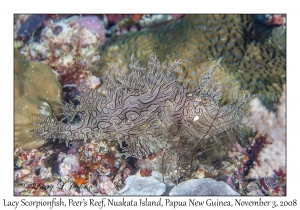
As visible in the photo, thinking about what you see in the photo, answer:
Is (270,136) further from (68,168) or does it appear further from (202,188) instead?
(68,168)

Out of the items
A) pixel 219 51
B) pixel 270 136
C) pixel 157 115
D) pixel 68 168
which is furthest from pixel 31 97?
pixel 270 136

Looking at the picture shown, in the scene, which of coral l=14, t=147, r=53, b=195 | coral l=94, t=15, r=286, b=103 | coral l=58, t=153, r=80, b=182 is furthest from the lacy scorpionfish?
coral l=94, t=15, r=286, b=103

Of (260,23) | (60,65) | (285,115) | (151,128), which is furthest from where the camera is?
(260,23)

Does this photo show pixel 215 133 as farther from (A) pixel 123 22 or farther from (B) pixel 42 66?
(A) pixel 123 22

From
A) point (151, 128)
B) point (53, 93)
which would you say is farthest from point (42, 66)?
point (151, 128)

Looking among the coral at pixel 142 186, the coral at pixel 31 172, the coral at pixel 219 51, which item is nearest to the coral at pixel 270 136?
the coral at pixel 219 51

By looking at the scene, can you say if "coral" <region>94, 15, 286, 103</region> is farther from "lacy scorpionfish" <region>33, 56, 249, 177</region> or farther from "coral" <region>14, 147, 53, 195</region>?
"coral" <region>14, 147, 53, 195</region>
